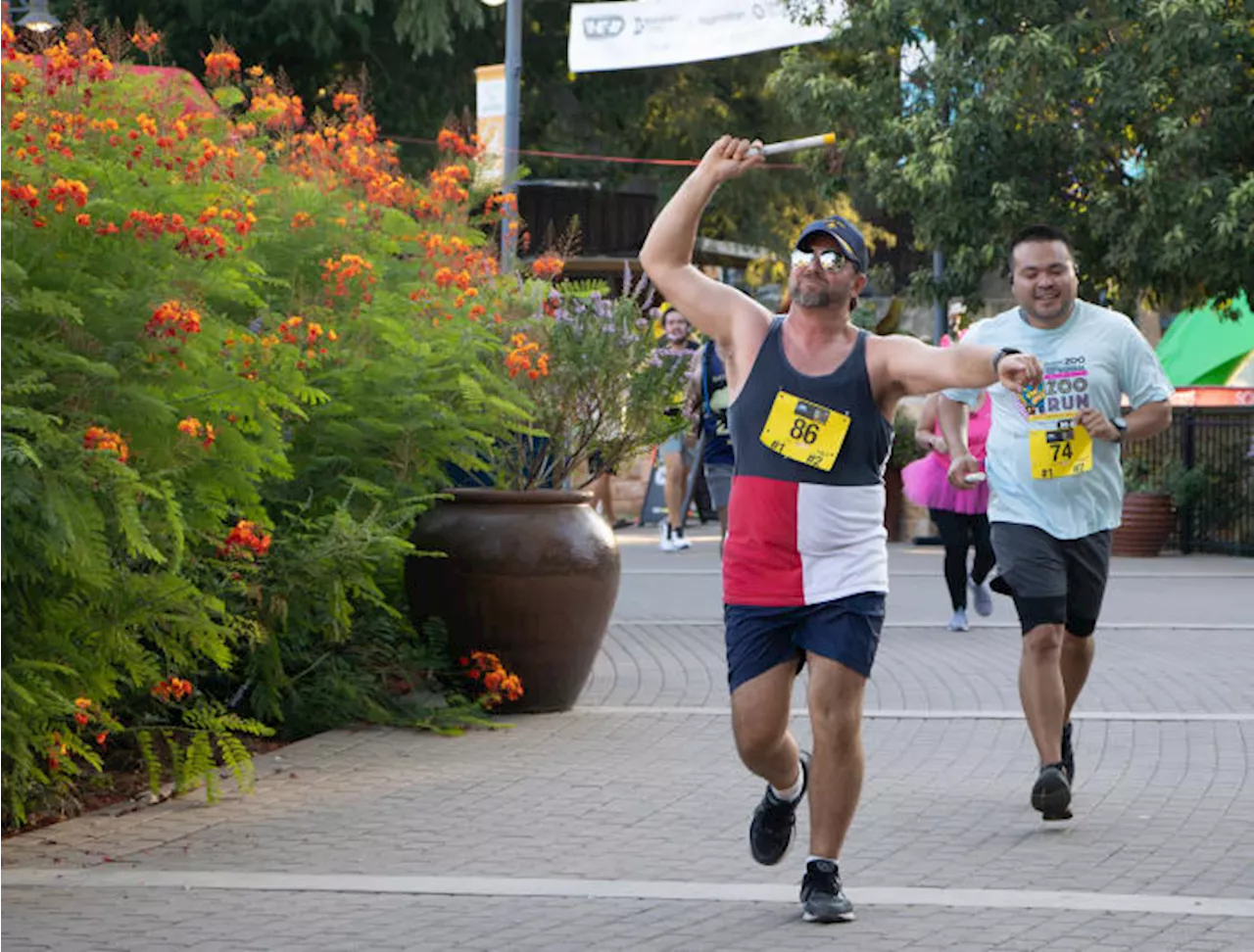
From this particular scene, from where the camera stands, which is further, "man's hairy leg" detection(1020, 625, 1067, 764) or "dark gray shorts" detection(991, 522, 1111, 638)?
"dark gray shorts" detection(991, 522, 1111, 638)

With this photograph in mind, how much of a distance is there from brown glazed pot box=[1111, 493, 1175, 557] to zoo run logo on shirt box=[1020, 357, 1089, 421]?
13.9 metres

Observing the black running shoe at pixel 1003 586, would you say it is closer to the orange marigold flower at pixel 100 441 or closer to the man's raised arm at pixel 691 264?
the man's raised arm at pixel 691 264

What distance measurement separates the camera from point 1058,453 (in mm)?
8258

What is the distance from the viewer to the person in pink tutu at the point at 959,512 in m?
14.0

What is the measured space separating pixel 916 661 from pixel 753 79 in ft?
81.0

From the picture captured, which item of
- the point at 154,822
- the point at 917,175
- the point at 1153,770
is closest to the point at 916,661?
the point at 1153,770

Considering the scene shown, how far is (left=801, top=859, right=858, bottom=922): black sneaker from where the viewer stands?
6.46 metres

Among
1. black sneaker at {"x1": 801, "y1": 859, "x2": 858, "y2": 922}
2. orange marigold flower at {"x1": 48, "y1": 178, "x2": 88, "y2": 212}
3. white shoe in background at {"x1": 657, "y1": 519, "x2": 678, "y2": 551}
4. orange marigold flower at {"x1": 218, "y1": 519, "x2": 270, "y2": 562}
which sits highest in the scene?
orange marigold flower at {"x1": 48, "y1": 178, "x2": 88, "y2": 212}

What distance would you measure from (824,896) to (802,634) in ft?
2.32

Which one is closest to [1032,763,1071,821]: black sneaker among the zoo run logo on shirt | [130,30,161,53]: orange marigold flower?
the zoo run logo on shirt

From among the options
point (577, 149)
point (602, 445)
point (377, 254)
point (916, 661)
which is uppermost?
point (577, 149)

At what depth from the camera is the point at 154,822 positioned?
8.05 meters

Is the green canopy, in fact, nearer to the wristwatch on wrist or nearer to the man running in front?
the man running in front

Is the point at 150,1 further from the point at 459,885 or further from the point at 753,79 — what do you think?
the point at 459,885
